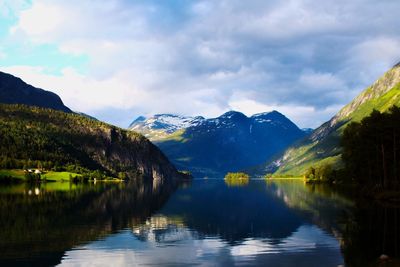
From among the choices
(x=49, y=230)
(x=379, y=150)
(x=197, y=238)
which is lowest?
(x=197, y=238)

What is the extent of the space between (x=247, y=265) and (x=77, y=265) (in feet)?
53.7

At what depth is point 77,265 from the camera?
44.6 metres

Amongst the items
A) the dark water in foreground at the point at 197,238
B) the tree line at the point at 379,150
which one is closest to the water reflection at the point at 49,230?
the dark water in foreground at the point at 197,238

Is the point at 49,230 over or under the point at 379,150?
under

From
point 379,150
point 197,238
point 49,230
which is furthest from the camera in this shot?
point 379,150

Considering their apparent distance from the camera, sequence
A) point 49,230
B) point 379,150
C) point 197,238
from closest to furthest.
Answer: point 197,238 → point 49,230 → point 379,150

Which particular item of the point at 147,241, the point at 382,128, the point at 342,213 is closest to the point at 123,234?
the point at 147,241

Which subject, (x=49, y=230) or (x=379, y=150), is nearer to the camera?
(x=49, y=230)

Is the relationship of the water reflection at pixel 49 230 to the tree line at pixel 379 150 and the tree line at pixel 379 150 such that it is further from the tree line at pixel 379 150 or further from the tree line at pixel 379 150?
the tree line at pixel 379 150

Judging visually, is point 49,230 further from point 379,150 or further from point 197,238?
point 379,150

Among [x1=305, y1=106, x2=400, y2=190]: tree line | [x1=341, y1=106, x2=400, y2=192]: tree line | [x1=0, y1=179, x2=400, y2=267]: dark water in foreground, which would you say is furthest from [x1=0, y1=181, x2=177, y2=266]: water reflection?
[x1=341, y1=106, x2=400, y2=192]: tree line

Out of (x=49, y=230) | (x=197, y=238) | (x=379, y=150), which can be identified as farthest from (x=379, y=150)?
(x=49, y=230)

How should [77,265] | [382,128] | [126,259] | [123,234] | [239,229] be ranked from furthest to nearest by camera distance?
[382,128]
[239,229]
[123,234]
[126,259]
[77,265]

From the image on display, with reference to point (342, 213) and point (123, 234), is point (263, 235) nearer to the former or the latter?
point (123, 234)
